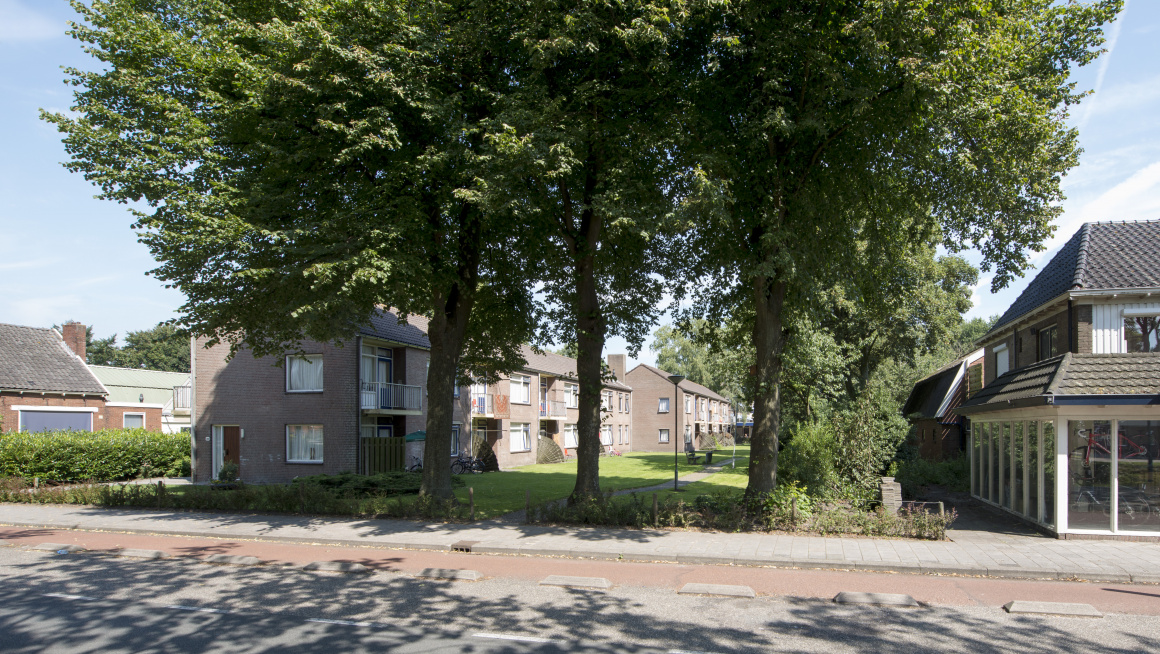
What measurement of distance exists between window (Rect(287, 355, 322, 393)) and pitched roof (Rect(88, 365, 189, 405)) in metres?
19.5

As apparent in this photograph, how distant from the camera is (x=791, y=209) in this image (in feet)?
46.4

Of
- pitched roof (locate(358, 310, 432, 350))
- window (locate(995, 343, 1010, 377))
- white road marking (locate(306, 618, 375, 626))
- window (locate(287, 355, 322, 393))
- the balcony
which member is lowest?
white road marking (locate(306, 618, 375, 626))

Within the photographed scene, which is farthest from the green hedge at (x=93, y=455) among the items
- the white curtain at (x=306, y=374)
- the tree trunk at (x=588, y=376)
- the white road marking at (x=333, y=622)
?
the white road marking at (x=333, y=622)

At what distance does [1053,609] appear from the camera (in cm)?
821

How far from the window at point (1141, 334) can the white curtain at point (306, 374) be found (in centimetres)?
2594

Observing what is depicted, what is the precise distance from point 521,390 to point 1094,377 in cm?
3029

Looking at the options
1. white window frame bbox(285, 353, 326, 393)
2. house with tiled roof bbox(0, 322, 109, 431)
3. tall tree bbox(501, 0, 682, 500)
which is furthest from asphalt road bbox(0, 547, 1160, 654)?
house with tiled roof bbox(0, 322, 109, 431)

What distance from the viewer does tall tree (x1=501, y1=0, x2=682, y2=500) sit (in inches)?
492

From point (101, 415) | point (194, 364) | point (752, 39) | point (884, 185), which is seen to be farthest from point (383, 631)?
point (101, 415)

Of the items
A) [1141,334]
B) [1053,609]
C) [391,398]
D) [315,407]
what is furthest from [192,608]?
[391,398]

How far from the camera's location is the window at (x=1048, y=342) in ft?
55.2

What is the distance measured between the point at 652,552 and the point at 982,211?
9194 mm

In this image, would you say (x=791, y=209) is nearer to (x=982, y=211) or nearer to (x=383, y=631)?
(x=982, y=211)

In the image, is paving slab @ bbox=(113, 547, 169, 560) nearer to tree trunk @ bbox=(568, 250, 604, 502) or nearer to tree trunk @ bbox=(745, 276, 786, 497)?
tree trunk @ bbox=(568, 250, 604, 502)
